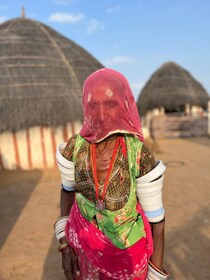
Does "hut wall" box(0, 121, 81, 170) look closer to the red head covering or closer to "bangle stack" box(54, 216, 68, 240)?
"bangle stack" box(54, 216, 68, 240)

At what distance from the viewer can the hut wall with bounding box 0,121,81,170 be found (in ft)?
24.9

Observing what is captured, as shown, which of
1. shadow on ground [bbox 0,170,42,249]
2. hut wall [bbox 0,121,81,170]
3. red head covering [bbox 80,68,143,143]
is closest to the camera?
red head covering [bbox 80,68,143,143]

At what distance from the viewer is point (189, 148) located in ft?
34.9

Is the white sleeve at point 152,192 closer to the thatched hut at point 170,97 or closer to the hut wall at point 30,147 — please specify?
the hut wall at point 30,147

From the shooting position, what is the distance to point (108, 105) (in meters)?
1.23

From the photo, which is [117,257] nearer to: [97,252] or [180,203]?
[97,252]

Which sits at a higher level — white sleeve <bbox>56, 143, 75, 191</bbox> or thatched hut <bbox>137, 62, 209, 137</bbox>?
white sleeve <bbox>56, 143, 75, 191</bbox>

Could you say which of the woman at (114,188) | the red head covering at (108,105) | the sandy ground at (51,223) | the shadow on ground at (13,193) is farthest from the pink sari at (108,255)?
the shadow on ground at (13,193)

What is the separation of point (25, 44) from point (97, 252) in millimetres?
8218

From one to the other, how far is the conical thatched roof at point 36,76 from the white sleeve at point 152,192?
645 cm

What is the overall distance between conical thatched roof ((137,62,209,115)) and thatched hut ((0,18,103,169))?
24.4ft

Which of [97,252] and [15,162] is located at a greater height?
[97,252]

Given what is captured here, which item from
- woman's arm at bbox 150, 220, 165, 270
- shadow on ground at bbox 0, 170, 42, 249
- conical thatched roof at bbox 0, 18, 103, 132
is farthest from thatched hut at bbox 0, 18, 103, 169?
woman's arm at bbox 150, 220, 165, 270

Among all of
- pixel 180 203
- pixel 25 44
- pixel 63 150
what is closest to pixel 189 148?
pixel 180 203
